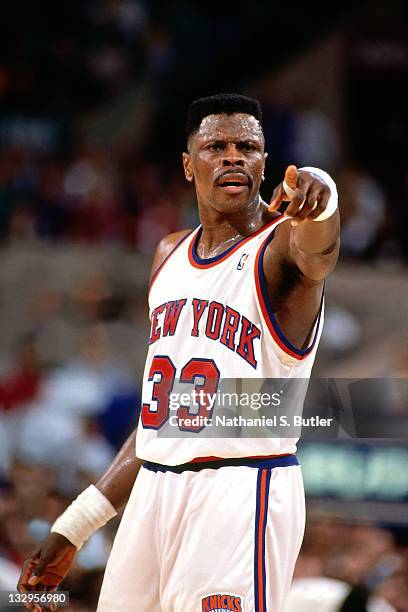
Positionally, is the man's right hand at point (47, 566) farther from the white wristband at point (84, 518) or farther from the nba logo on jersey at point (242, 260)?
the nba logo on jersey at point (242, 260)

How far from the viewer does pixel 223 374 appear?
13.7 ft

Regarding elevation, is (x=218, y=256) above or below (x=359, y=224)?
below

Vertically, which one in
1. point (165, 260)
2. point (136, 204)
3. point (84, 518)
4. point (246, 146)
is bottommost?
point (84, 518)

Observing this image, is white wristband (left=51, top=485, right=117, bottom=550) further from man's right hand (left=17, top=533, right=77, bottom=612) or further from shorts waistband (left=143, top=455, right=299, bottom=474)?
shorts waistband (left=143, top=455, right=299, bottom=474)

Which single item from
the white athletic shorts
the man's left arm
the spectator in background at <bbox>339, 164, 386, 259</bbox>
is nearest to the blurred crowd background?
the spectator in background at <bbox>339, 164, 386, 259</bbox>

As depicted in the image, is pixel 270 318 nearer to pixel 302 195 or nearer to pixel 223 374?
pixel 223 374

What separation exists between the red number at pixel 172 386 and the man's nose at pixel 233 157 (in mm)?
763

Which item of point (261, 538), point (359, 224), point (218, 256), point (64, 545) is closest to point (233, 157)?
point (218, 256)

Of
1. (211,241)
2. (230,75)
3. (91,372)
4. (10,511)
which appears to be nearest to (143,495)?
(211,241)

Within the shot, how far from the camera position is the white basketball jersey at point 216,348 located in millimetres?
4148

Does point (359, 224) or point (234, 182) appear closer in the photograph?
point (234, 182)

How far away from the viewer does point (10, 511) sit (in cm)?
678

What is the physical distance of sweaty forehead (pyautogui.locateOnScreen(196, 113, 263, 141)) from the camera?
439 centimetres

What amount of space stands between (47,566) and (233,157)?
1.80m
